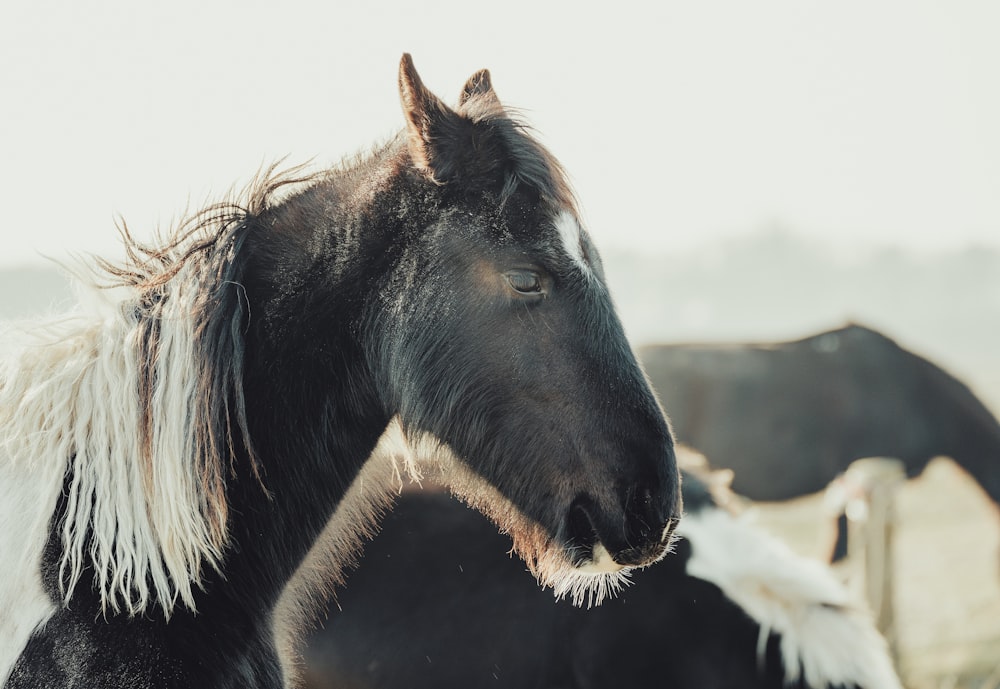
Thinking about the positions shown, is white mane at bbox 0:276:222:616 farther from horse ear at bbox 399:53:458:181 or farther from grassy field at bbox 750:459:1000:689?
grassy field at bbox 750:459:1000:689

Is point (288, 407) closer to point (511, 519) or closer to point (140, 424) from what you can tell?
point (140, 424)

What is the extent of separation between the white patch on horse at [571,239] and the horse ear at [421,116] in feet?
1.19

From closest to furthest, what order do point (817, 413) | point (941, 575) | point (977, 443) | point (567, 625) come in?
point (567, 625) < point (977, 443) < point (817, 413) < point (941, 575)

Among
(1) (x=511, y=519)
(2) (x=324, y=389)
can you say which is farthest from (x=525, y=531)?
(2) (x=324, y=389)

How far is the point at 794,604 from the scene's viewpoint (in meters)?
3.54

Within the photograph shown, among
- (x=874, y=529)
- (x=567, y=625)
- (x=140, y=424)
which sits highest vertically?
(x=140, y=424)

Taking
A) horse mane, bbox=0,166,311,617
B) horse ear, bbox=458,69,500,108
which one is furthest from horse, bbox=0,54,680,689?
horse ear, bbox=458,69,500,108

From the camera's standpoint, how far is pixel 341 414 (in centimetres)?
240

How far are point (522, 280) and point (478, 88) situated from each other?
82 centimetres

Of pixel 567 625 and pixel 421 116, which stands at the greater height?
pixel 421 116

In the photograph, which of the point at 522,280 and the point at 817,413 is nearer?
the point at 522,280

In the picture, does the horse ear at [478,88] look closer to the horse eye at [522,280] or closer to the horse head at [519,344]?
the horse head at [519,344]

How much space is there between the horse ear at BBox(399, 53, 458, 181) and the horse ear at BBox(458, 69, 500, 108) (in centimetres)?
35

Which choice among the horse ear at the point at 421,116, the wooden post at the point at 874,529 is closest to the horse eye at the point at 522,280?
the horse ear at the point at 421,116
